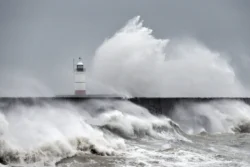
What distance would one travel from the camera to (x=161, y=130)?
15891mm

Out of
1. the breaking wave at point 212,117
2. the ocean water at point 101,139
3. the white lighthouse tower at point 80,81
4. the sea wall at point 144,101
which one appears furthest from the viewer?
the white lighthouse tower at point 80,81

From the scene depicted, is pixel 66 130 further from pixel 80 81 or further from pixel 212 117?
pixel 80 81

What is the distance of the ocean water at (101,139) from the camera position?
31.0 feet

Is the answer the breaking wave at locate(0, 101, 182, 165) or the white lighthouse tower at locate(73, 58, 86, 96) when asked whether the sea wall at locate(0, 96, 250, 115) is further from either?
the white lighthouse tower at locate(73, 58, 86, 96)

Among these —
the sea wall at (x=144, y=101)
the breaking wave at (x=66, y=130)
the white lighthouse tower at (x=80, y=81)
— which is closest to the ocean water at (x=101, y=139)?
the breaking wave at (x=66, y=130)

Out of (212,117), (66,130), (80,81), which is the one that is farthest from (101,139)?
(80,81)

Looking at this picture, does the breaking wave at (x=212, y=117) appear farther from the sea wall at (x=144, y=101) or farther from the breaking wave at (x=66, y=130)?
the breaking wave at (x=66, y=130)

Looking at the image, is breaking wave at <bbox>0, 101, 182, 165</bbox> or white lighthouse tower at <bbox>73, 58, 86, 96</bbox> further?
white lighthouse tower at <bbox>73, 58, 86, 96</bbox>

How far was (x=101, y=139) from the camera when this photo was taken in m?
11.6

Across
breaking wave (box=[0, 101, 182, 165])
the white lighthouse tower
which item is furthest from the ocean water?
the white lighthouse tower

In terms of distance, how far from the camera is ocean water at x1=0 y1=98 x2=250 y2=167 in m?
9.46

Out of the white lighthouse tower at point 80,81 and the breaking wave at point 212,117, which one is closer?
the breaking wave at point 212,117

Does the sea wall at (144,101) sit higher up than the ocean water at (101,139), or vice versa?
the sea wall at (144,101)

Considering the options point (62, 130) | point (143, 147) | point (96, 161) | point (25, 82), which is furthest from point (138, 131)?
point (25, 82)
